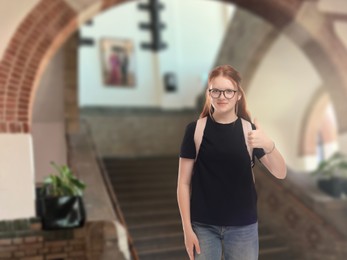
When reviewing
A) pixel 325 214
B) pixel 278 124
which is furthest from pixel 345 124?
pixel 278 124

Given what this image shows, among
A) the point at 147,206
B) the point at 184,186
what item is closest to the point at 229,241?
the point at 184,186

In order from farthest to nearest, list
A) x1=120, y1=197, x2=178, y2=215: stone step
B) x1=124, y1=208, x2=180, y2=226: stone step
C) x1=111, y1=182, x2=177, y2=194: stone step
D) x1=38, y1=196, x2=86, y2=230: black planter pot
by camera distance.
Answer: x1=111, y1=182, x2=177, y2=194: stone step < x1=120, y1=197, x2=178, y2=215: stone step < x1=124, y1=208, x2=180, y2=226: stone step < x1=38, y1=196, x2=86, y2=230: black planter pot

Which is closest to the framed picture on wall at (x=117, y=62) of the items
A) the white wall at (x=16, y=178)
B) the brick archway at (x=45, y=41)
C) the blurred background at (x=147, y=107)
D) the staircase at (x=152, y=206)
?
the blurred background at (x=147, y=107)

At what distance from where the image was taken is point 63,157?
199 inches

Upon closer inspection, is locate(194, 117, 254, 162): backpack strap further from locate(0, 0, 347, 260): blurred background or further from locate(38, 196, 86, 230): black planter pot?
locate(38, 196, 86, 230): black planter pot

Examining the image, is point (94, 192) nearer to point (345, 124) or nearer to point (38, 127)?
point (38, 127)

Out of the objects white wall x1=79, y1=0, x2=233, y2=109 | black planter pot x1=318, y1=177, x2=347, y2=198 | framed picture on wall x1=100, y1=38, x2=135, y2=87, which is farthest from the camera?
white wall x1=79, y1=0, x2=233, y2=109

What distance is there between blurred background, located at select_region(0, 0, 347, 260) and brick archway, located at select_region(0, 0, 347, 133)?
0.01m

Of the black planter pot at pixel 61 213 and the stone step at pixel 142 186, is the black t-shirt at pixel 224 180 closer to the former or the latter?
the black planter pot at pixel 61 213

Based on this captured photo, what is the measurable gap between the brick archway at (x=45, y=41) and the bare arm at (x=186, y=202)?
2.61 metres

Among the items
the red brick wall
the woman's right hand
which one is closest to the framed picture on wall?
the red brick wall

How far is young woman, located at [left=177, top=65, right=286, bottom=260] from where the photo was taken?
157cm

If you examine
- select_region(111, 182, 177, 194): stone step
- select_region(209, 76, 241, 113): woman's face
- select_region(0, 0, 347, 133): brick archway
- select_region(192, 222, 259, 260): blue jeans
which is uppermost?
select_region(0, 0, 347, 133): brick archway

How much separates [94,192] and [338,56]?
3.26 m
